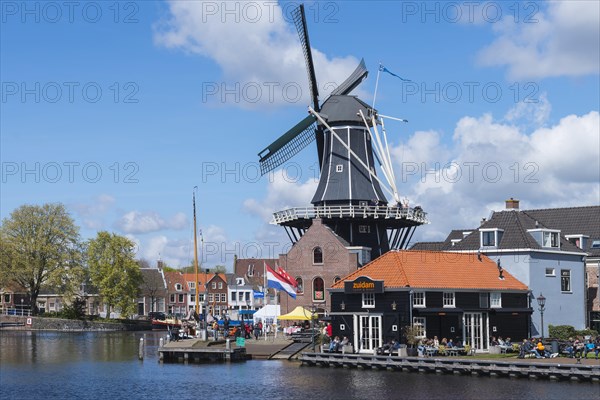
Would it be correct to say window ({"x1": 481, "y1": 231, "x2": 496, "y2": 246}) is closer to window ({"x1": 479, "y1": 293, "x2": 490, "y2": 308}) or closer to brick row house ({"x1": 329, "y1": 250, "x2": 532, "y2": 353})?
brick row house ({"x1": 329, "y1": 250, "x2": 532, "y2": 353})

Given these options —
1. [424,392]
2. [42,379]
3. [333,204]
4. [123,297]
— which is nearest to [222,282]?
[123,297]

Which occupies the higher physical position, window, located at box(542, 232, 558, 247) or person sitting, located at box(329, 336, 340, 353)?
window, located at box(542, 232, 558, 247)

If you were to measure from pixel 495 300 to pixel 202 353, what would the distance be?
1913 cm

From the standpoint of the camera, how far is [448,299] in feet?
189

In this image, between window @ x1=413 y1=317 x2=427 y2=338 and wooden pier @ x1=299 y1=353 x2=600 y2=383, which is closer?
wooden pier @ x1=299 y1=353 x2=600 y2=383

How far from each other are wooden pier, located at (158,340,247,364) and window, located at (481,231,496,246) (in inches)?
761

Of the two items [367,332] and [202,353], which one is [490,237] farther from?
[202,353]

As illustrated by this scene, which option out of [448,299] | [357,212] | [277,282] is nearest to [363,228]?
[357,212]

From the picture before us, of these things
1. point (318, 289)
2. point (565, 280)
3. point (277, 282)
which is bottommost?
point (318, 289)

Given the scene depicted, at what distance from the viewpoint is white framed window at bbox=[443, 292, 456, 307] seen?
57.3m

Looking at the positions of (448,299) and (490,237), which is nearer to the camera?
(448,299)

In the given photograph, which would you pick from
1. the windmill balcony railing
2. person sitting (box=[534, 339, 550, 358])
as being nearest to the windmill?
the windmill balcony railing

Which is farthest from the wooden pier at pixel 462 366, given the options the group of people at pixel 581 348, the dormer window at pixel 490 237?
the dormer window at pixel 490 237

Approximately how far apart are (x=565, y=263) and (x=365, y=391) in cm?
2856
